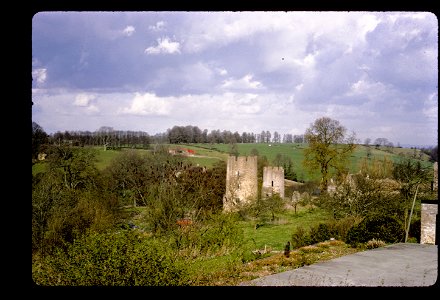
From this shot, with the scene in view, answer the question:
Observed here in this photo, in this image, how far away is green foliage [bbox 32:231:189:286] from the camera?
489cm

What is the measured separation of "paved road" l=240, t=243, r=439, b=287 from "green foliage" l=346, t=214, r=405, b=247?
196cm

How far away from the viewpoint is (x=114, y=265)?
4.93m

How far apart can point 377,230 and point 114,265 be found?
9.66 metres

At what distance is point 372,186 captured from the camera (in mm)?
16812

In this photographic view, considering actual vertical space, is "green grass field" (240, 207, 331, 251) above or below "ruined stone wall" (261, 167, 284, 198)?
below

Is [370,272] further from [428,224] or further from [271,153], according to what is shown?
[271,153]

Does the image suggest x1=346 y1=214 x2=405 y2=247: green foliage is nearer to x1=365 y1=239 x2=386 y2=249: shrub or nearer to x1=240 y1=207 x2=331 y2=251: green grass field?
x1=365 y1=239 x2=386 y2=249: shrub

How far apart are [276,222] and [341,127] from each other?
410 inches

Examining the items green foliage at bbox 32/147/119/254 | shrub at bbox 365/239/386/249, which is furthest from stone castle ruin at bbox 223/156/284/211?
shrub at bbox 365/239/386/249

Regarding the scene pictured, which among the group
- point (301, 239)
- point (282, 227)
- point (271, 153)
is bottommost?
point (282, 227)

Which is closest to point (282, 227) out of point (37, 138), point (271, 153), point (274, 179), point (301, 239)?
point (301, 239)

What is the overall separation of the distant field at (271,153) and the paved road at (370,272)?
15244mm

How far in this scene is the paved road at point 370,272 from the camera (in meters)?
7.02

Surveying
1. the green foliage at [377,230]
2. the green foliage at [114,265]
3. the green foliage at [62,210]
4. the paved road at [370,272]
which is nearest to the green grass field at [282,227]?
the green foliage at [377,230]
